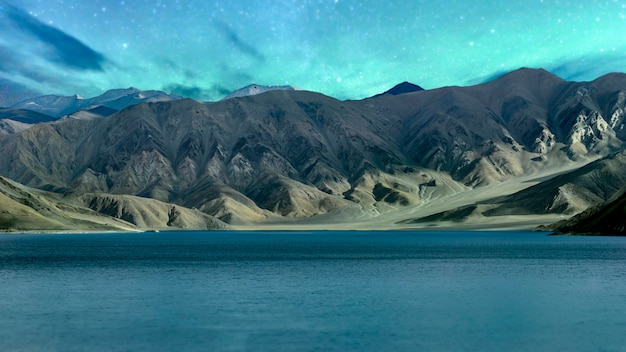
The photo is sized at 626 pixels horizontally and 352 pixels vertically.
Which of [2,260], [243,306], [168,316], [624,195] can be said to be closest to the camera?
[168,316]

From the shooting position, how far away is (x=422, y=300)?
57938 millimetres

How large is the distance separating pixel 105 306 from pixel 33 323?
9.13 meters

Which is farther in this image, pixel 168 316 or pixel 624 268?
pixel 624 268

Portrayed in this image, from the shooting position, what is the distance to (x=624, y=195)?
7594 inches

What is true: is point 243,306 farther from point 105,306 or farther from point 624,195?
point 624,195

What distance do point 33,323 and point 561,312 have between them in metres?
38.9

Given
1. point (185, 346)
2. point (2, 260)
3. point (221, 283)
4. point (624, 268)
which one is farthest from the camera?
point (2, 260)

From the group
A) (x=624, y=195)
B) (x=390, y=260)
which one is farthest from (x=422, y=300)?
(x=624, y=195)

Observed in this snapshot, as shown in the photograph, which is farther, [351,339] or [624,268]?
[624,268]

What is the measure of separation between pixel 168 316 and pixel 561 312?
29984mm

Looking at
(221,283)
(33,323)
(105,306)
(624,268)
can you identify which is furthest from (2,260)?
(624,268)

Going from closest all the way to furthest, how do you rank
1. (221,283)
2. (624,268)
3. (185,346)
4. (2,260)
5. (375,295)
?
(185,346) < (375,295) < (221,283) < (624,268) < (2,260)

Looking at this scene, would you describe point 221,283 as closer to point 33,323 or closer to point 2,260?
point 33,323

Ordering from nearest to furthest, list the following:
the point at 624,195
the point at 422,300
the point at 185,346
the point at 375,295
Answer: the point at 185,346 < the point at 422,300 < the point at 375,295 < the point at 624,195
